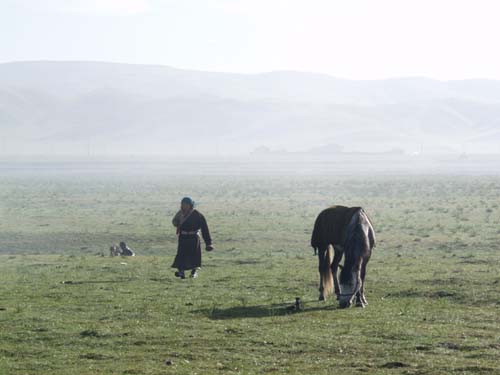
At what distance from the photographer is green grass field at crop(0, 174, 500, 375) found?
469 inches

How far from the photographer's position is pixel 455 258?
25.8 meters

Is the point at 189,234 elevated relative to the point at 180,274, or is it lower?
elevated

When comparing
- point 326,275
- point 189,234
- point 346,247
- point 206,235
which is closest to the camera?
point 346,247

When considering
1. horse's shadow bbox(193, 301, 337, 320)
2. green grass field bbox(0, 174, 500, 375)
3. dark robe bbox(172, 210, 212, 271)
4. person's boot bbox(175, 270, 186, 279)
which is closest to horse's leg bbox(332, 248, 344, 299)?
green grass field bbox(0, 174, 500, 375)

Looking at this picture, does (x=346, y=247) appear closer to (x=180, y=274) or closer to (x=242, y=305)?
(x=242, y=305)

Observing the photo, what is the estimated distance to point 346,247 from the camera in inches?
627

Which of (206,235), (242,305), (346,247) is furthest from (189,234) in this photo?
(346,247)

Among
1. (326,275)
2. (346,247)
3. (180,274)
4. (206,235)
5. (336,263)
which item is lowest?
(180,274)

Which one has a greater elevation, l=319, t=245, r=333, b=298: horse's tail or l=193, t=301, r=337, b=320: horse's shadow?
l=319, t=245, r=333, b=298: horse's tail

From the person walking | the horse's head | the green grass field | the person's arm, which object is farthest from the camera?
the person walking

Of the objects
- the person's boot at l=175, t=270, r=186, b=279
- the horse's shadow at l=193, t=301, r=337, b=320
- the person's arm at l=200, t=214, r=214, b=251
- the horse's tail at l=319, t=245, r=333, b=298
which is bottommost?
the person's boot at l=175, t=270, r=186, b=279

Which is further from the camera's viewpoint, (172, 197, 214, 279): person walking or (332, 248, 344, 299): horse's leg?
(172, 197, 214, 279): person walking

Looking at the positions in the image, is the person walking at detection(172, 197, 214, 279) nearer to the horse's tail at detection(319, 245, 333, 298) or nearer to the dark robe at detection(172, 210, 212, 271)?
the dark robe at detection(172, 210, 212, 271)

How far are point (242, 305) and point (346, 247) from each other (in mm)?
1989
